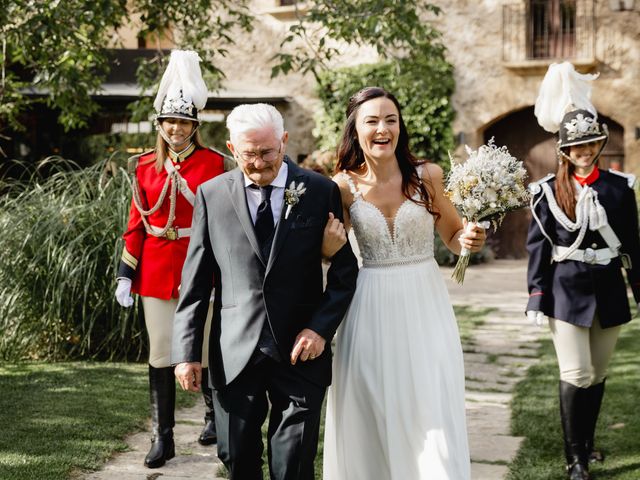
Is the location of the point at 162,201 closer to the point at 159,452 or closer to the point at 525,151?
the point at 159,452

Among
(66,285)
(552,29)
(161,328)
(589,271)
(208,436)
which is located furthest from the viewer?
(552,29)

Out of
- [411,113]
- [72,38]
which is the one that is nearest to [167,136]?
[72,38]

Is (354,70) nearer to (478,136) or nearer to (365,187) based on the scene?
(478,136)

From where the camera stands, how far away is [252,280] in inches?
136

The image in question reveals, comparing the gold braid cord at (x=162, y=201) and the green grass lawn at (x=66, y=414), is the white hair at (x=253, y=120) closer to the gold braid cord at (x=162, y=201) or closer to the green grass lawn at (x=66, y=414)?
the gold braid cord at (x=162, y=201)

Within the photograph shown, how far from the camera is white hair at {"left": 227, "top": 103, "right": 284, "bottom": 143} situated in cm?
336

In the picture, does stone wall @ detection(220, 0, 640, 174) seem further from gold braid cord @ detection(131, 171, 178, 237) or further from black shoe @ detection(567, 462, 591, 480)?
black shoe @ detection(567, 462, 591, 480)

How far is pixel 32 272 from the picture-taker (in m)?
7.57

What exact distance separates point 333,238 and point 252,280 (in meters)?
0.35

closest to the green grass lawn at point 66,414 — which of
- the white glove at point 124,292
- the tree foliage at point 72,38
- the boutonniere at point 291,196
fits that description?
the white glove at point 124,292

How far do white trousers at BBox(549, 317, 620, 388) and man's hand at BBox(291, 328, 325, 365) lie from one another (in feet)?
5.99

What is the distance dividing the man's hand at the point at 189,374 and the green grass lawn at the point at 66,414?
4.63 ft

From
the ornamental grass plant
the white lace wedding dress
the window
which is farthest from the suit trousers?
the window

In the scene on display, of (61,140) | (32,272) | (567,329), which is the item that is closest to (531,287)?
(567,329)
